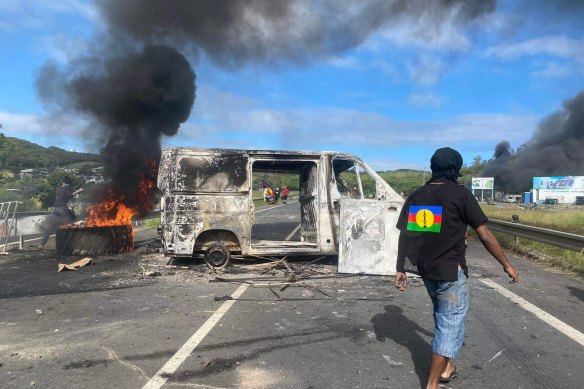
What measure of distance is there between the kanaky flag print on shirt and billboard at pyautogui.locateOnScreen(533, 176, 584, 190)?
6821cm

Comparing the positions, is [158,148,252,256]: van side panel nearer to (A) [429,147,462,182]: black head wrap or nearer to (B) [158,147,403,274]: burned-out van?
(B) [158,147,403,274]: burned-out van

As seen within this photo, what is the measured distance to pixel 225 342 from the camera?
14.0ft

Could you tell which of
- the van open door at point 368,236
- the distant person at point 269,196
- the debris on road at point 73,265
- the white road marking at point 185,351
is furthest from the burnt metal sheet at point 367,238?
the distant person at point 269,196

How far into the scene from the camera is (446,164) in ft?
10.7

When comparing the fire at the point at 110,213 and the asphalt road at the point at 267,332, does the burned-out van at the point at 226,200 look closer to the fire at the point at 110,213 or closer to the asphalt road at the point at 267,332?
the asphalt road at the point at 267,332

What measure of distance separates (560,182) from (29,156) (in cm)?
6417

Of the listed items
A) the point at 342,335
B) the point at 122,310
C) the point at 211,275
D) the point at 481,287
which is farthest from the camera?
the point at 211,275

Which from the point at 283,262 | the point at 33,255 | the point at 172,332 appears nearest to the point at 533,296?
the point at 283,262

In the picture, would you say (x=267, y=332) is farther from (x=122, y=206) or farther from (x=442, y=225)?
(x=122, y=206)

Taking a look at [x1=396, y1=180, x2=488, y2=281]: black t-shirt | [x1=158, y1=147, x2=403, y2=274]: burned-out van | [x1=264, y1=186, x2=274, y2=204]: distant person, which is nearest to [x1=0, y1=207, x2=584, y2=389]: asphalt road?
[x1=158, y1=147, x2=403, y2=274]: burned-out van

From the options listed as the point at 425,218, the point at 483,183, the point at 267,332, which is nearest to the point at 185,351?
the point at 267,332

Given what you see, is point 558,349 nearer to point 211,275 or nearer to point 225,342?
point 225,342

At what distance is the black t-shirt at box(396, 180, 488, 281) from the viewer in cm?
312

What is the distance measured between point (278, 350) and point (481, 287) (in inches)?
157
